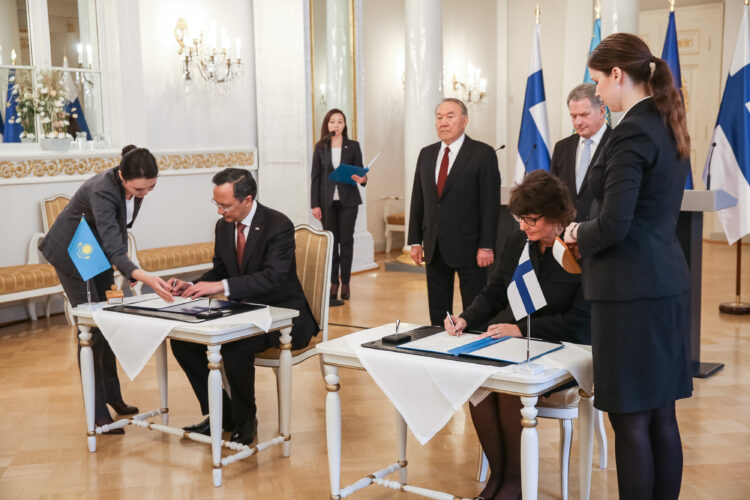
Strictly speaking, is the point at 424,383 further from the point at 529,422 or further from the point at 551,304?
the point at 551,304

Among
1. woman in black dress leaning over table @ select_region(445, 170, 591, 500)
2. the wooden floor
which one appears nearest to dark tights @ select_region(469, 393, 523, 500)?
woman in black dress leaning over table @ select_region(445, 170, 591, 500)

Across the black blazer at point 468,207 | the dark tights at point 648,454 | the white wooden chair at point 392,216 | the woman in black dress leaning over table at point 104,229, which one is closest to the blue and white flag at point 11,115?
the woman in black dress leaning over table at point 104,229

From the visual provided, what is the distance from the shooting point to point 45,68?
7188 mm

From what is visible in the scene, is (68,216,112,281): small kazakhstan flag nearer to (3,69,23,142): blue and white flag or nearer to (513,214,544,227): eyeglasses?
(513,214,544,227): eyeglasses

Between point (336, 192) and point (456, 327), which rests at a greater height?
point (336, 192)

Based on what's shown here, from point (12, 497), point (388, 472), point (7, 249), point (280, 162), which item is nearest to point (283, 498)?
point (388, 472)

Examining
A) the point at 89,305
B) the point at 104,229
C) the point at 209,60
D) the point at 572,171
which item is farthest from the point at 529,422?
the point at 209,60

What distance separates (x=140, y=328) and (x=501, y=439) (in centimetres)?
158

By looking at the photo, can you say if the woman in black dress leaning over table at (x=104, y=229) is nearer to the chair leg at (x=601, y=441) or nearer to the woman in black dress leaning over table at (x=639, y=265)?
the chair leg at (x=601, y=441)

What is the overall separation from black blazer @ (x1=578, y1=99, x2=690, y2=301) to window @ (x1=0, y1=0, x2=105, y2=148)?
5703 mm

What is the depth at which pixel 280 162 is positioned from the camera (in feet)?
29.1

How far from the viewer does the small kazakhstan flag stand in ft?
12.7

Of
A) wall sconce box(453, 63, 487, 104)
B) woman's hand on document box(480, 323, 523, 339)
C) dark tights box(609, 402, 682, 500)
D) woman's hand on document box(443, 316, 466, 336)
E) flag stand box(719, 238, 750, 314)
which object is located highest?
wall sconce box(453, 63, 487, 104)

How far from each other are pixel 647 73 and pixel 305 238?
7.26 feet
